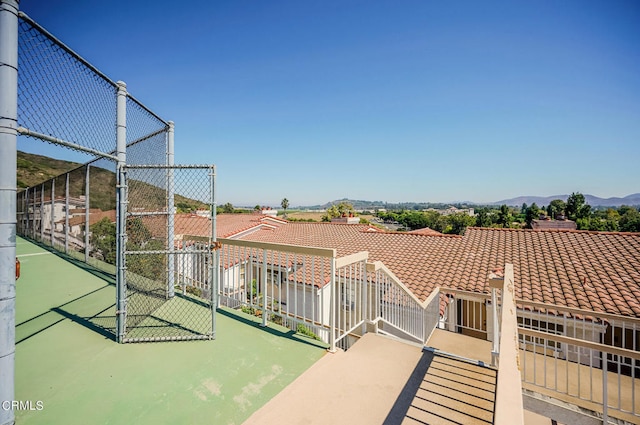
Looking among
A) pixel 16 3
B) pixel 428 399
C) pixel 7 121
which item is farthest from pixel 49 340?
pixel 428 399

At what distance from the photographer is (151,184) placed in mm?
3914

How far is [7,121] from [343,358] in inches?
130

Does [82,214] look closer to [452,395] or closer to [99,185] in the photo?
[99,185]

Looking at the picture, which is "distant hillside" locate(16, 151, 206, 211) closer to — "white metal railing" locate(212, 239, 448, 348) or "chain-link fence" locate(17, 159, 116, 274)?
"chain-link fence" locate(17, 159, 116, 274)

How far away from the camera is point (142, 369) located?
2.63m

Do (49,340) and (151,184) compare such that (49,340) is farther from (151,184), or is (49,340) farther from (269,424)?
(269,424)

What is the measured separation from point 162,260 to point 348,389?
352 cm

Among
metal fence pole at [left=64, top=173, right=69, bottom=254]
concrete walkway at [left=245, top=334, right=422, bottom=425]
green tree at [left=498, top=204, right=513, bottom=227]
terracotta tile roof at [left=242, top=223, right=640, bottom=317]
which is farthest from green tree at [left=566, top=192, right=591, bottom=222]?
metal fence pole at [left=64, top=173, right=69, bottom=254]

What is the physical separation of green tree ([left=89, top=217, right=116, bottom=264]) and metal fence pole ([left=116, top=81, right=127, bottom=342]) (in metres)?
4.15

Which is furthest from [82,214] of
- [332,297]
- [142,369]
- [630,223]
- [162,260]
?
[630,223]

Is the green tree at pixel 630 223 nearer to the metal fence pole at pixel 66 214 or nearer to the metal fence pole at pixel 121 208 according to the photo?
the metal fence pole at pixel 121 208

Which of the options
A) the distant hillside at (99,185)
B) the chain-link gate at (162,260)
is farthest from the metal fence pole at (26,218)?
the chain-link gate at (162,260)

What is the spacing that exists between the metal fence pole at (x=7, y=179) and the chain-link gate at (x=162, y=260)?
58.0 inches

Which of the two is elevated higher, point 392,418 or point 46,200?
point 46,200
